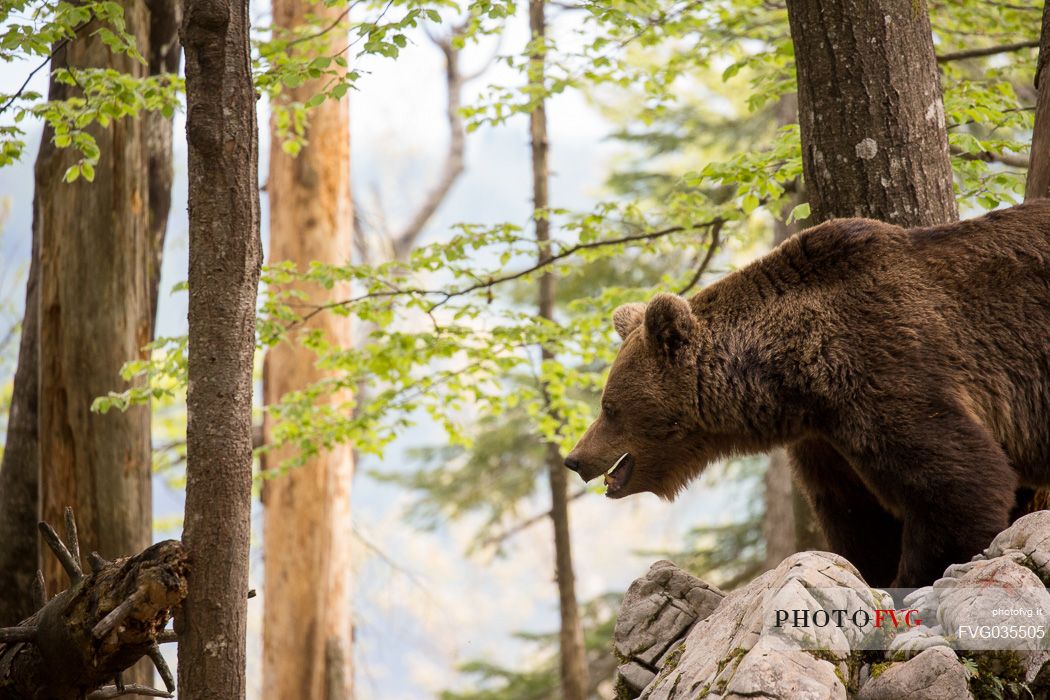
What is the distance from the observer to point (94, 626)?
3.50 meters

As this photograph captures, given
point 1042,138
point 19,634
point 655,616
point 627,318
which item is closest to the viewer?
point 19,634

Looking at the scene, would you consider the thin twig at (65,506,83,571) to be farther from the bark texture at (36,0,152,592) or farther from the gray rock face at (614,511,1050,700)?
the bark texture at (36,0,152,592)

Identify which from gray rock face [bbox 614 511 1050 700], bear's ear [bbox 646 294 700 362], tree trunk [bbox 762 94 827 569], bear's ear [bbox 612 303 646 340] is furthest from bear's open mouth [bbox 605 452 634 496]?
tree trunk [bbox 762 94 827 569]

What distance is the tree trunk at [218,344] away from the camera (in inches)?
138

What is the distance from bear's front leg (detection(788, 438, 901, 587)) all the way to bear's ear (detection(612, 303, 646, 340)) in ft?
3.50

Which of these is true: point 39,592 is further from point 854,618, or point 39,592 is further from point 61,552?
point 854,618

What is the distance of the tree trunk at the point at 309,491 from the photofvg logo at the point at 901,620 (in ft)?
25.2

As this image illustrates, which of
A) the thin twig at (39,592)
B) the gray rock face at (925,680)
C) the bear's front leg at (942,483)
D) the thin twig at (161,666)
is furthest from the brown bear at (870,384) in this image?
the thin twig at (39,592)

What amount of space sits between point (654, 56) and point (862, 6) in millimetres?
13040

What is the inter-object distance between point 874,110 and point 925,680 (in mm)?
2934

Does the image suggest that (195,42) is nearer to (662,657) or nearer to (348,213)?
(662,657)

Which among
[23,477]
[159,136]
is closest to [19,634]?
[23,477]

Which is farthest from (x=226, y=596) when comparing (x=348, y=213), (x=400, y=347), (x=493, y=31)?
(x=348, y=213)

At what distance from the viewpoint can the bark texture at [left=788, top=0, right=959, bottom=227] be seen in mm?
4934
